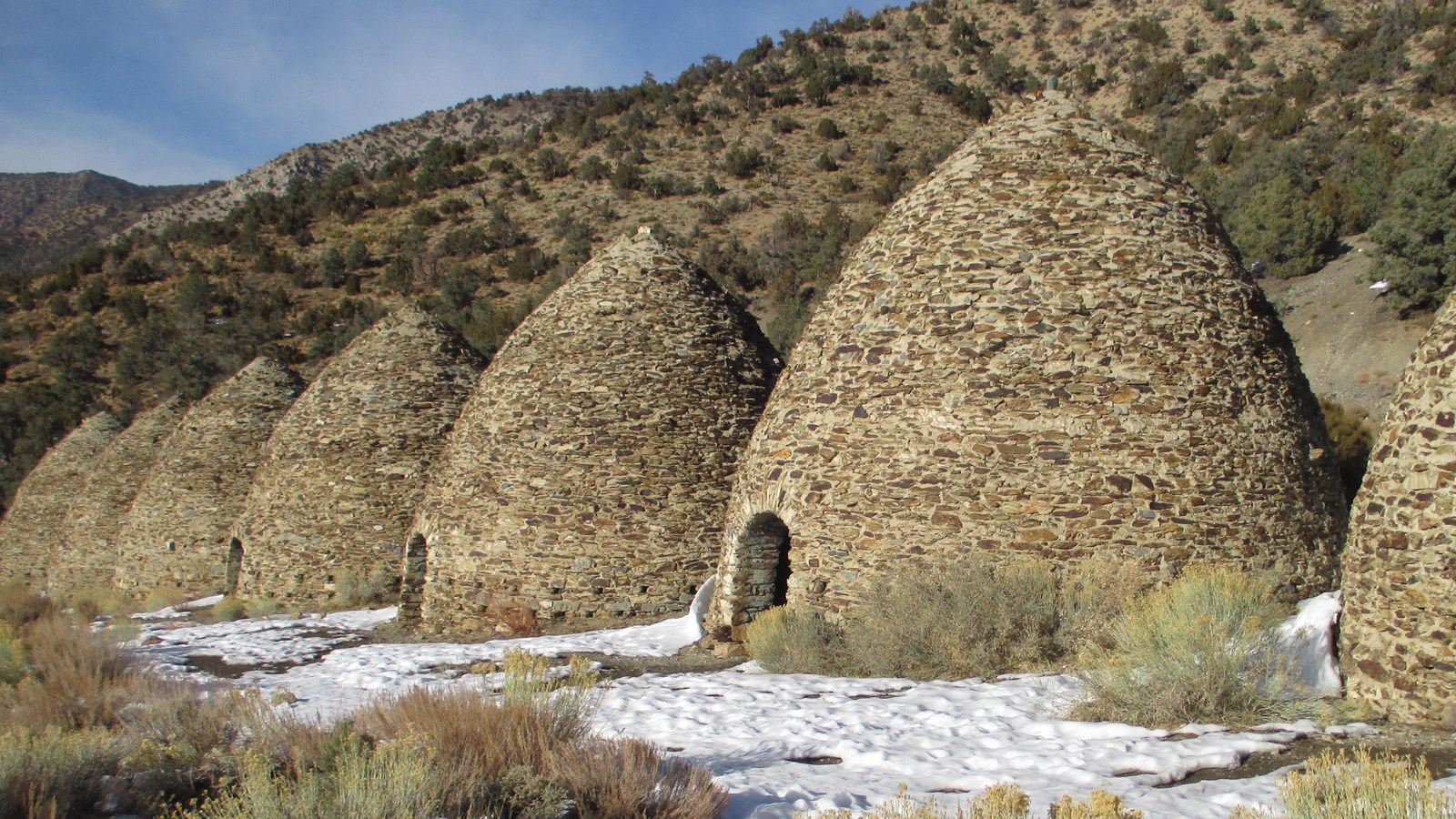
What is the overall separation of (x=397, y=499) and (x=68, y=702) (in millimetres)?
8949

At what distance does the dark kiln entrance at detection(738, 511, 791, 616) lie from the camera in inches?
380

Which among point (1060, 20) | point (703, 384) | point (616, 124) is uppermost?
point (1060, 20)

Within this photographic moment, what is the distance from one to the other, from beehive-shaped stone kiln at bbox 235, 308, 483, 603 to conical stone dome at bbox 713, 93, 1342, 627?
8.42 meters

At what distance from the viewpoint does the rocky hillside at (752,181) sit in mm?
32500

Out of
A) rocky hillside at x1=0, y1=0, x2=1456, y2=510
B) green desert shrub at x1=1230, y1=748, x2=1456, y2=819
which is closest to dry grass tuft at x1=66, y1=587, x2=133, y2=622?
rocky hillside at x1=0, y1=0, x2=1456, y2=510

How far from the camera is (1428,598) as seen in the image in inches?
→ 202

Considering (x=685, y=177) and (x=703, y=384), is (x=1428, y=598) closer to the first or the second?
(x=703, y=384)

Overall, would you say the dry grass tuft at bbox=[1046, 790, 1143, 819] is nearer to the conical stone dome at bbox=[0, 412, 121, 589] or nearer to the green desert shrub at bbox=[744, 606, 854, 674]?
the green desert shrub at bbox=[744, 606, 854, 674]

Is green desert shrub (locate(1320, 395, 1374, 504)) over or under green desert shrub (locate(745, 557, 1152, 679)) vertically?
A: over

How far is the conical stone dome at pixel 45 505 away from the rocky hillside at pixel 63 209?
112 ft

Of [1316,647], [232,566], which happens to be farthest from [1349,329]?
[232,566]

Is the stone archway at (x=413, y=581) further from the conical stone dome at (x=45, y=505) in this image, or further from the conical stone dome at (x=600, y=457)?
the conical stone dome at (x=45, y=505)

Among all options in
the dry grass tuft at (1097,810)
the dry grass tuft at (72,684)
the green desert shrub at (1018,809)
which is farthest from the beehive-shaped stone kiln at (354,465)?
the dry grass tuft at (1097,810)

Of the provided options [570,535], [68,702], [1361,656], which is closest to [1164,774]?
[1361,656]
